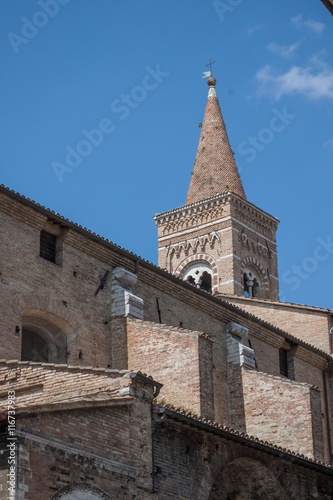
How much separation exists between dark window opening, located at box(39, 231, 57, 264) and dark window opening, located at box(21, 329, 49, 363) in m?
1.61

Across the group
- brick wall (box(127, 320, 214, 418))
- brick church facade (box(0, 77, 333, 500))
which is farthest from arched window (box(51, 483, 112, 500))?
brick wall (box(127, 320, 214, 418))

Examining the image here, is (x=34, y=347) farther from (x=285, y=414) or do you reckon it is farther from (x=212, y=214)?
(x=212, y=214)

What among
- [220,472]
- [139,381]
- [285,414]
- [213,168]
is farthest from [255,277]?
[139,381]

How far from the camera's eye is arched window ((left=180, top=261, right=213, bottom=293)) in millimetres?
44000

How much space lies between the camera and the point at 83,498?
14688 millimetres

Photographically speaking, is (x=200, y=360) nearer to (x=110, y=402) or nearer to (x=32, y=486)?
(x=110, y=402)

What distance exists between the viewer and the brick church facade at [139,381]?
14820 mm

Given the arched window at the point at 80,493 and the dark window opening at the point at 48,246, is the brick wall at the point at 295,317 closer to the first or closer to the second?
the dark window opening at the point at 48,246

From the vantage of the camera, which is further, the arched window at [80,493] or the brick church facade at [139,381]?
the brick church facade at [139,381]

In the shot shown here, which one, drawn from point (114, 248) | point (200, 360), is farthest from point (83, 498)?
point (114, 248)

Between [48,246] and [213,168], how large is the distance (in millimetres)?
25230

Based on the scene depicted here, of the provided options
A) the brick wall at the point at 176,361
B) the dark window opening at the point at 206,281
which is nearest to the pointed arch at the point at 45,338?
the brick wall at the point at 176,361

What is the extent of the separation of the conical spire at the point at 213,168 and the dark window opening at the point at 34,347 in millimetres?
24607

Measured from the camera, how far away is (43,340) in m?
21.7
